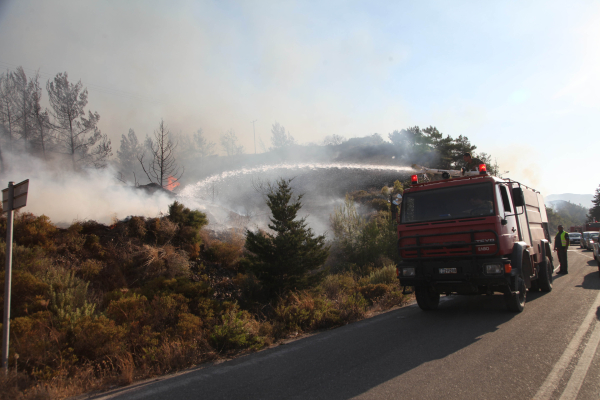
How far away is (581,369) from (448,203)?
13.0 feet

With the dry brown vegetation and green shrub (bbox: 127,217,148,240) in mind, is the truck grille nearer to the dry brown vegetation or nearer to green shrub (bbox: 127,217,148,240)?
the dry brown vegetation

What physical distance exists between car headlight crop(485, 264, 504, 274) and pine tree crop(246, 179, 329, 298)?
471 centimetres

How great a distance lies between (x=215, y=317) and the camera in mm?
7766

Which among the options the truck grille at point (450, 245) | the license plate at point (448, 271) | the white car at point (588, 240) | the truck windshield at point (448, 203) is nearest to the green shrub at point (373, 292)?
the truck grille at point (450, 245)

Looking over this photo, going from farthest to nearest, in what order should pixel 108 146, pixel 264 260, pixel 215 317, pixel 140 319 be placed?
pixel 108 146, pixel 264 260, pixel 215 317, pixel 140 319

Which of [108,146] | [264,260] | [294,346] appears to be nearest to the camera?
[294,346]

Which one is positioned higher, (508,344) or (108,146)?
(108,146)

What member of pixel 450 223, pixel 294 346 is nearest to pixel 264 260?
pixel 294 346

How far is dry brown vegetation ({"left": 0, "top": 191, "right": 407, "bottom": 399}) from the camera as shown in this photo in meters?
5.52

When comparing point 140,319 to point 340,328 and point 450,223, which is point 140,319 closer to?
point 340,328

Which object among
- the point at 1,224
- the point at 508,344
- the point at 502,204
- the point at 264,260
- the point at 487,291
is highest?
the point at 1,224

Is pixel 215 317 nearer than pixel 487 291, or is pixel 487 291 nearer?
pixel 487 291

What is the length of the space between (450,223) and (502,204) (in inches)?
45.1

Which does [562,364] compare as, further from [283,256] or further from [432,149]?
[432,149]
